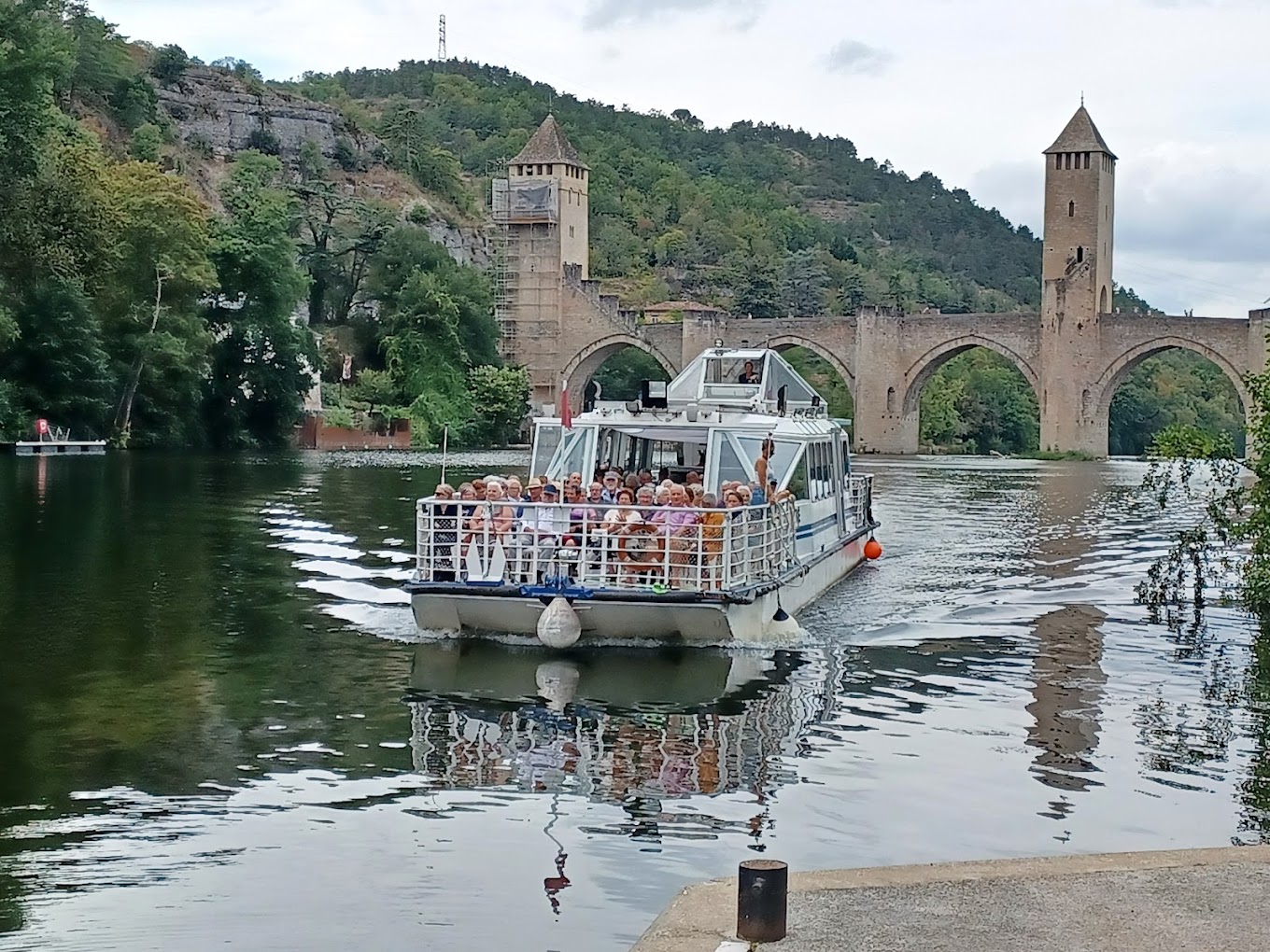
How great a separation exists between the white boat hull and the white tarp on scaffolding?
80.1m

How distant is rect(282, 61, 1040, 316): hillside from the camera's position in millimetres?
132125

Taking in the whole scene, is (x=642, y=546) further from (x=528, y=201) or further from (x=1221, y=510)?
(x=528, y=201)

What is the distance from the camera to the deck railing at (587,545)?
1441 centimetres

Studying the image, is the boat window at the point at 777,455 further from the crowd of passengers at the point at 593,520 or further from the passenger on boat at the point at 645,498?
the passenger on boat at the point at 645,498

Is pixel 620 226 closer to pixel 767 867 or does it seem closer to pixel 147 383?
pixel 147 383

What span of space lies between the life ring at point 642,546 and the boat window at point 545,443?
10.4 feet

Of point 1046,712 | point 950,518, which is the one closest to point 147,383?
point 950,518

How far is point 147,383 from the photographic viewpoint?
57312 millimetres

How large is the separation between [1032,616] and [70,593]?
1001cm

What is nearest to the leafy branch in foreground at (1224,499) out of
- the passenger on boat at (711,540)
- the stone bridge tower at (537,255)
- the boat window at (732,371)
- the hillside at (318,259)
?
the boat window at (732,371)

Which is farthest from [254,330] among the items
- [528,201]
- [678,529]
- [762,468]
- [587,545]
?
[678,529]

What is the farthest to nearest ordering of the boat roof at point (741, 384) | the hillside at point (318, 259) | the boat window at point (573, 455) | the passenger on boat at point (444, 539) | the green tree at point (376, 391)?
the green tree at point (376, 391)
the hillside at point (318, 259)
the boat roof at point (741, 384)
the boat window at point (573, 455)
the passenger on boat at point (444, 539)

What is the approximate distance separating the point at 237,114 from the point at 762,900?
109 m

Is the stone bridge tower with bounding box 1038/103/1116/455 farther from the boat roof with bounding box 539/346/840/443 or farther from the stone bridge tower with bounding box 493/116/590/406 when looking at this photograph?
the boat roof with bounding box 539/346/840/443
